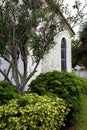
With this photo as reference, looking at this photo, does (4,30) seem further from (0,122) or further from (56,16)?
(0,122)

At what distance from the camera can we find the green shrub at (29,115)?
8.10 meters

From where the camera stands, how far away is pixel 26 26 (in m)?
11.1

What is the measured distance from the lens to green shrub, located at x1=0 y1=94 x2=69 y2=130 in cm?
810

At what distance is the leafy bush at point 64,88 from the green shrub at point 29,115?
1.34 meters

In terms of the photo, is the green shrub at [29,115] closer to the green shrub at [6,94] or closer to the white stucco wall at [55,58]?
the green shrub at [6,94]

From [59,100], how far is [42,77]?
1.79 metres

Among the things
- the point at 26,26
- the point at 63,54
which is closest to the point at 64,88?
the point at 26,26

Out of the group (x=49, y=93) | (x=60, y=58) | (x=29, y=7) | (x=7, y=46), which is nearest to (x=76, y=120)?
(x=49, y=93)

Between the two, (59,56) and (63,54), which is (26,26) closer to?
(59,56)

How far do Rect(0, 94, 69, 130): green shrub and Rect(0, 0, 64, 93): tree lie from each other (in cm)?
237

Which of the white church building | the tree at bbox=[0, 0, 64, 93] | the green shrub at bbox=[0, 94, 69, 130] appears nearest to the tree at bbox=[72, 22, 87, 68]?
the white church building

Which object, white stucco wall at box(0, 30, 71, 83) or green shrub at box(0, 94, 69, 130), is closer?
green shrub at box(0, 94, 69, 130)

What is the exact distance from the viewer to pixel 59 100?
31.0ft

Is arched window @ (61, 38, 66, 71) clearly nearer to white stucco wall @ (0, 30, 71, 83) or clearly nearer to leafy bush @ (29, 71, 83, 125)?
white stucco wall @ (0, 30, 71, 83)
